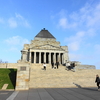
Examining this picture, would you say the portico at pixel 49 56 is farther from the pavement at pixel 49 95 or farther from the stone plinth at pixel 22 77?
the pavement at pixel 49 95

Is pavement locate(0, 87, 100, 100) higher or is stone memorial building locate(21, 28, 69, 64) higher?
stone memorial building locate(21, 28, 69, 64)

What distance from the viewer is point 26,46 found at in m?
57.4

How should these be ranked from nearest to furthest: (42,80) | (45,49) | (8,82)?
(8,82) → (42,80) → (45,49)

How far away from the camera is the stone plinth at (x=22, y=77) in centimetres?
1291

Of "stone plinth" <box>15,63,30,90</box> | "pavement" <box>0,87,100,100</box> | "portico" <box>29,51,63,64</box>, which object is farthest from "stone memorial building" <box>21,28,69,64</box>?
"pavement" <box>0,87,100,100</box>

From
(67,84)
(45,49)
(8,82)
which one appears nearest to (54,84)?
(67,84)

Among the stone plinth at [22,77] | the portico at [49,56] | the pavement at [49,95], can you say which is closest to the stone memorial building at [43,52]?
the portico at [49,56]

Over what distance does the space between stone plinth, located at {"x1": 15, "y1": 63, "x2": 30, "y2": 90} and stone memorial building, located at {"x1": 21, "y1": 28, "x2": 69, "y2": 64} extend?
115 feet

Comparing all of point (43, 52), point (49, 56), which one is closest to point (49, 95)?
point (49, 56)

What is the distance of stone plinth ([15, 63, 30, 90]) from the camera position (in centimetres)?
1291

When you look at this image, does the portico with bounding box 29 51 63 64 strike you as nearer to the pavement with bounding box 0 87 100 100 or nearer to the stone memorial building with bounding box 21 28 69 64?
the stone memorial building with bounding box 21 28 69 64

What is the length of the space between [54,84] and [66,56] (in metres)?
43.6

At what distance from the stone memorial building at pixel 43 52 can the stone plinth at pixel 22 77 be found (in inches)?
1382

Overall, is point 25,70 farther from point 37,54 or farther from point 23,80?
point 37,54
